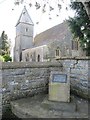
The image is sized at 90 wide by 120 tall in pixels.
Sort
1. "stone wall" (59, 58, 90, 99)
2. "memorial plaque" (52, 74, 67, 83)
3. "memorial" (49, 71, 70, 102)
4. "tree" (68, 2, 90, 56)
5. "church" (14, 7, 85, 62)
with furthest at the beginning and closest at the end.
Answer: "church" (14, 7, 85, 62) < "tree" (68, 2, 90, 56) < "stone wall" (59, 58, 90, 99) < "memorial plaque" (52, 74, 67, 83) < "memorial" (49, 71, 70, 102)

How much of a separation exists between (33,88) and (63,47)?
26.7 metres

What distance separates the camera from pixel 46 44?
106 ft

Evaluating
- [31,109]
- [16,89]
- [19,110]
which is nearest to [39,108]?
[31,109]

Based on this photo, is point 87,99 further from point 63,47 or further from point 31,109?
point 63,47

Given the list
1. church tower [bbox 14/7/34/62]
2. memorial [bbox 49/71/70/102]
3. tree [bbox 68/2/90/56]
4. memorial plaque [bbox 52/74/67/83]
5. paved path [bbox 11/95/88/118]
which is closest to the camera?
paved path [bbox 11/95/88/118]

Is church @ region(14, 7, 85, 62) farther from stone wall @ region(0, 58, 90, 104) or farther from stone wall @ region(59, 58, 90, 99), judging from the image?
stone wall @ region(0, 58, 90, 104)

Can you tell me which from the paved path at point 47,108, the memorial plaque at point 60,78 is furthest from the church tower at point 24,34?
the paved path at point 47,108

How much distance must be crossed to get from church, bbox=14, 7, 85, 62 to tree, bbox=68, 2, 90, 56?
21.2ft

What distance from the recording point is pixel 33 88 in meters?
6.06

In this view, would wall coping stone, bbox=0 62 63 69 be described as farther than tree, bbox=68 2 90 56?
No

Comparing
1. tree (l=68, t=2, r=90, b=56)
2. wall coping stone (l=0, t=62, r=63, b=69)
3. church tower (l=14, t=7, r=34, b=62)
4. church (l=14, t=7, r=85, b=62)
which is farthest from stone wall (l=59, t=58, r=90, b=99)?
church tower (l=14, t=7, r=34, b=62)

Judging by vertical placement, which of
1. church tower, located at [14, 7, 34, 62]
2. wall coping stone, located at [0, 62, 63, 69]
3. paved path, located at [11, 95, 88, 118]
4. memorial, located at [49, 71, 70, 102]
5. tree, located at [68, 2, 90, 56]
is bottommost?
paved path, located at [11, 95, 88, 118]

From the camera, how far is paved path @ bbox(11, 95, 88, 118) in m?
4.48

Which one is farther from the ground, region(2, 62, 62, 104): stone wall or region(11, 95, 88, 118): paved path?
region(2, 62, 62, 104): stone wall
